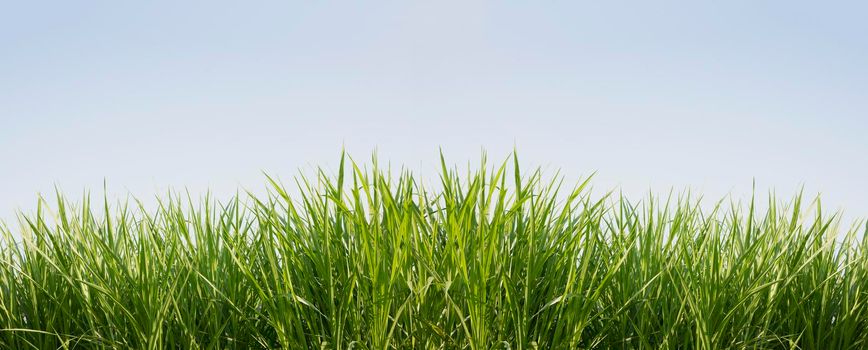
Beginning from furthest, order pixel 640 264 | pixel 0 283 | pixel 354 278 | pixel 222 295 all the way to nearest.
Answer: pixel 0 283 → pixel 640 264 → pixel 222 295 → pixel 354 278

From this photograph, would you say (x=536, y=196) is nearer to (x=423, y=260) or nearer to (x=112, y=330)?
(x=423, y=260)

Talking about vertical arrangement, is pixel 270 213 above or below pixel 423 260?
above

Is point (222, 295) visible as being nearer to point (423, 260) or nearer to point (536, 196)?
point (423, 260)

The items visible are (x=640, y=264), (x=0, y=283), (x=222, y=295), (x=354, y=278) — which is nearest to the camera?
(x=354, y=278)

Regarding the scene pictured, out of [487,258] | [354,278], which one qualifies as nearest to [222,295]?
[354,278]

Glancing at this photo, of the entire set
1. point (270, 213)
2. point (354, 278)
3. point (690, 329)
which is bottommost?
point (690, 329)

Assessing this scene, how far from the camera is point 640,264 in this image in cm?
319

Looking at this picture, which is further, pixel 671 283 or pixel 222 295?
pixel 671 283

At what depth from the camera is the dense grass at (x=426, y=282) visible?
2867 millimetres

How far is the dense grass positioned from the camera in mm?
2867

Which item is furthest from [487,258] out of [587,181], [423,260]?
[587,181]

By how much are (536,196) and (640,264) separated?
522 millimetres

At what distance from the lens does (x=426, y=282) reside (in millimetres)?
2896

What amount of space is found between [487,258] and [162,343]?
4.48 ft
